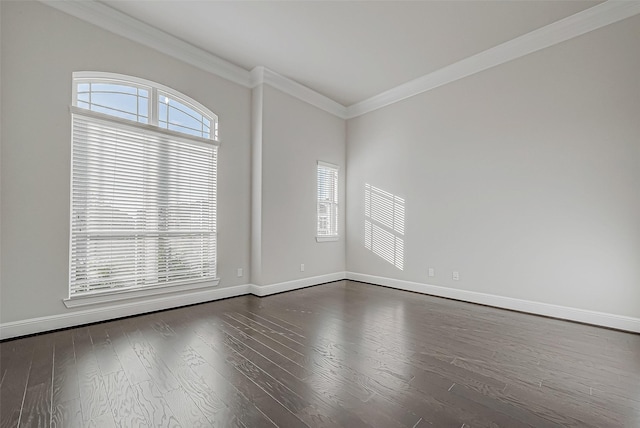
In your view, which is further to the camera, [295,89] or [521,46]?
[295,89]

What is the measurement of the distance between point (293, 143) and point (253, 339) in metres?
3.22

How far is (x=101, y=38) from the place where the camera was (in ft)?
10.5

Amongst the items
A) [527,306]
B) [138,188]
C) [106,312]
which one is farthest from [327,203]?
[106,312]

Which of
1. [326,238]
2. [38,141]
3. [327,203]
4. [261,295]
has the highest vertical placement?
Result: [38,141]

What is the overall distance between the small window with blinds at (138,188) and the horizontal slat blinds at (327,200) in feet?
6.49

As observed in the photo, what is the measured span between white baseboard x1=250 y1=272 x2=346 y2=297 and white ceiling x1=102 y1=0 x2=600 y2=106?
10.9 ft

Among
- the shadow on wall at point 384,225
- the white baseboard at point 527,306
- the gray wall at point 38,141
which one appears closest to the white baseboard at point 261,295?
the white baseboard at point 527,306

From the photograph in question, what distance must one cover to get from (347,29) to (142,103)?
8.65 ft

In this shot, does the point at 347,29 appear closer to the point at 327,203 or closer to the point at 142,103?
the point at 142,103

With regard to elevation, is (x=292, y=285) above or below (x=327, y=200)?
below

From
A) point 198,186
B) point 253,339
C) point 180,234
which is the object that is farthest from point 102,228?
point 253,339

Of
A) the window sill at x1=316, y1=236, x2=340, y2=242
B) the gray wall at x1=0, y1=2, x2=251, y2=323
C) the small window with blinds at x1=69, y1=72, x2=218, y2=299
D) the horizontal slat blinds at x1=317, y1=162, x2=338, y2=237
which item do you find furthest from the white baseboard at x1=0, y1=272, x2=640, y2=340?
the horizontal slat blinds at x1=317, y1=162, x2=338, y2=237

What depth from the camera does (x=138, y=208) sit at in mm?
3449

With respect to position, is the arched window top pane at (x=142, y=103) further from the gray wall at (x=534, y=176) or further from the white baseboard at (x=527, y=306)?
the white baseboard at (x=527, y=306)
